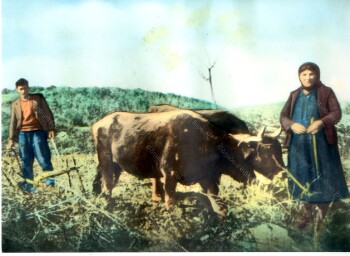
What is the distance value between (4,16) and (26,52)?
0.39 m

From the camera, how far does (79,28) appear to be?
20.7ft

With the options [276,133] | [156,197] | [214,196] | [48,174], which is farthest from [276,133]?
[48,174]

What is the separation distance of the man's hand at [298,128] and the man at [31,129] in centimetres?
212

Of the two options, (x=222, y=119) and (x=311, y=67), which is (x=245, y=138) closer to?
(x=222, y=119)

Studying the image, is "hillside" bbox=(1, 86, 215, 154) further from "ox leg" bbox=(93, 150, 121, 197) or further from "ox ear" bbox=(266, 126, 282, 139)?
"ox ear" bbox=(266, 126, 282, 139)

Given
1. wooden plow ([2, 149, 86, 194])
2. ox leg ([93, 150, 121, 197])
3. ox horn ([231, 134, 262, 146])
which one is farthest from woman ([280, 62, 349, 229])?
wooden plow ([2, 149, 86, 194])

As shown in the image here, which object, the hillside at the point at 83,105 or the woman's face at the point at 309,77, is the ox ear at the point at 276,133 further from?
the hillside at the point at 83,105

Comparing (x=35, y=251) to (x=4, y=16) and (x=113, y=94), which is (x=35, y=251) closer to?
(x=113, y=94)

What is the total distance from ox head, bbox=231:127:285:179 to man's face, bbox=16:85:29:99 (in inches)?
77.4

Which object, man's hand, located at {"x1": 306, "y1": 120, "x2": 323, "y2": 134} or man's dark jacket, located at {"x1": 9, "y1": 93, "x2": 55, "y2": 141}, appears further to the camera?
man's dark jacket, located at {"x1": 9, "y1": 93, "x2": 55, "y2": 141}

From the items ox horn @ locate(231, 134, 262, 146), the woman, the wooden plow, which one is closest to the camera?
the woman

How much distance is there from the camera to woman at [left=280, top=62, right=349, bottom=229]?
611 cm

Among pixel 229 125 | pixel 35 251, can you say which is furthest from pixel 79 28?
pixel 35 251

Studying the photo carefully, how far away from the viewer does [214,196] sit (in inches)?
244
